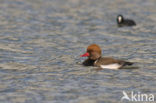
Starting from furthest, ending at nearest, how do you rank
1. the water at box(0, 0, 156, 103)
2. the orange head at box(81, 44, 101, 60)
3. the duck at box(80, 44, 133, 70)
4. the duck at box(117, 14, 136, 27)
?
the duck at box(117, 14, 136, 27), the orange head at box(81, 44, 101, 60), the duck at box(80, 44, 133, 70), the water at box(0, 0, 156, 103)

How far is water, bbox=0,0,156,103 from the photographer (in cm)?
959

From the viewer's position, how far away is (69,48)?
606 inches

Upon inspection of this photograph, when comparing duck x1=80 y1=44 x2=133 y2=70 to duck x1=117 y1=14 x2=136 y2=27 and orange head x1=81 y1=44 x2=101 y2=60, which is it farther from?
duck x1=117 y1=14 x2=136 y2=27

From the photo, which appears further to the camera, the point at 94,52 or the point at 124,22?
the point at 124,22

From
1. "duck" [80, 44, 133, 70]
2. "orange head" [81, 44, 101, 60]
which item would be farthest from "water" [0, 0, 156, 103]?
"orange head" [81, 44, 101, 60]

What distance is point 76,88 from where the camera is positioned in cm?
977

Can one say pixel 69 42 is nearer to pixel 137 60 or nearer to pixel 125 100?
pixel 137 60

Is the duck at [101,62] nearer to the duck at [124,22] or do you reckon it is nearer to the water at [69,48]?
the water at [69,48]

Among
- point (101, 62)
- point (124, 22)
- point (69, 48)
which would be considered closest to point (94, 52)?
point (101, 62)

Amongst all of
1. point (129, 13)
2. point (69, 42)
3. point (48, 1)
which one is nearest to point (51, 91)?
point (69, 42)

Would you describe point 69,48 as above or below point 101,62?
above

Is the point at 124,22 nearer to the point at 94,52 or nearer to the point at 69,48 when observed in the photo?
the point at 69,48

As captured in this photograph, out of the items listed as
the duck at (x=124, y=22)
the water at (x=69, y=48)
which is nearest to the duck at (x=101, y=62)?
the water at (x=69, y=48)

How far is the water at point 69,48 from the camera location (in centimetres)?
959
